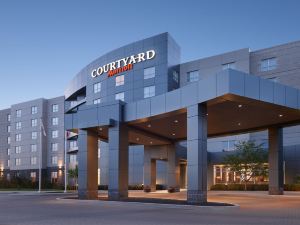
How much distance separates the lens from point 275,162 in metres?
44.1

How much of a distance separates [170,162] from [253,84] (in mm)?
29042

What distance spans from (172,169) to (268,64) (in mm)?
20734

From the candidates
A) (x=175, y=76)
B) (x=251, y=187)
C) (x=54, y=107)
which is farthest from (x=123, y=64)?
(x=54, y=107)

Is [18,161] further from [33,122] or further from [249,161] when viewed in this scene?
[249,161]

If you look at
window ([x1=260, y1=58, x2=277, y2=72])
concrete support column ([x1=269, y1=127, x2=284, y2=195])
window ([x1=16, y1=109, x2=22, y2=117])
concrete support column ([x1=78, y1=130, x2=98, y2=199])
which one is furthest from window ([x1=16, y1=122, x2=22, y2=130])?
concrete support column ([x1=269, y1=127, x2=284, y2=195])

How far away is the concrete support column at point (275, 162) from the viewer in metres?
43.5

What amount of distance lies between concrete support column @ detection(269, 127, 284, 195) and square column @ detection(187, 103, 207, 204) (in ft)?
55.5

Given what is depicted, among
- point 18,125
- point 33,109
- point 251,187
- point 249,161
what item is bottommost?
point 251,187

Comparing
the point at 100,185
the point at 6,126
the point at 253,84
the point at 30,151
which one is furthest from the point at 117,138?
the point at 6,126

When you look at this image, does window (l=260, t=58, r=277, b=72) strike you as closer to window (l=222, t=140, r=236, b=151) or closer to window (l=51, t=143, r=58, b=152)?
window (l=222, t=140, r=236, b=151)

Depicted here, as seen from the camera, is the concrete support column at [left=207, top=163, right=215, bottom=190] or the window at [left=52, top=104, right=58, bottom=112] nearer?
the concrete support column at [left=207, top=163, right=215, bottom=190]

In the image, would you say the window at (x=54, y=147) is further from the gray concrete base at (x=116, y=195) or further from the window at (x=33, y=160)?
the gray concrete base at (x=116, y=195)

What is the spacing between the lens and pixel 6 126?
11838 cm

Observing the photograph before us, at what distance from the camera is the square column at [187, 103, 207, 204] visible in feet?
94.1
